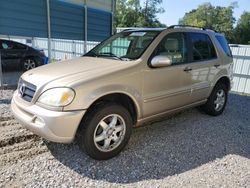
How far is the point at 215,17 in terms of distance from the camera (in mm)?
62094

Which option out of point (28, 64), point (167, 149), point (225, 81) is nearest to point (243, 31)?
point (28, 64)

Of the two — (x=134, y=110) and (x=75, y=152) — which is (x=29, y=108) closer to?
(x=75, y=152)

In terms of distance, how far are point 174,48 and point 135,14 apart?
170 feet

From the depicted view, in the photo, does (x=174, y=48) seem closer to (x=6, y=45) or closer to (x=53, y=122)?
(x=53, y=122)

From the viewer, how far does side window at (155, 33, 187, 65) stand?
380 centimetres

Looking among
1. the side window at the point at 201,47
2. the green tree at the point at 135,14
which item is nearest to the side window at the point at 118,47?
the side window at the point at 201,47

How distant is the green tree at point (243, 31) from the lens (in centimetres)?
5289

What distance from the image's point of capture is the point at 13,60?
9.70m

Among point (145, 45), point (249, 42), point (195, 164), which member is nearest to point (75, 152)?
point (195, 164)

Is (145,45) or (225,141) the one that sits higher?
(145,45)

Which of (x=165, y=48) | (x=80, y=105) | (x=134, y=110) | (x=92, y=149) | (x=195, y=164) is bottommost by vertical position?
(x=195, y=164)

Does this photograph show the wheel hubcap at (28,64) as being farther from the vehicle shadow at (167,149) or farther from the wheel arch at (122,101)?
the wheel arch at (122,101)

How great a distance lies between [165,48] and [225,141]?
190cm

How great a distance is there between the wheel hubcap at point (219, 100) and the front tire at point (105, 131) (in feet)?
8.89
